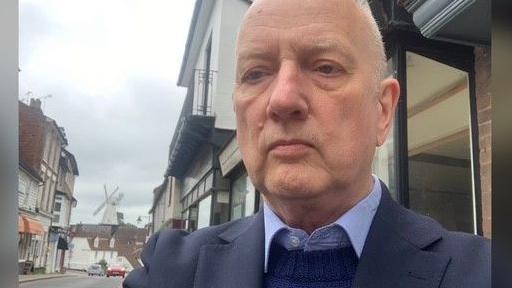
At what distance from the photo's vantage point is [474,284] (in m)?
0.90

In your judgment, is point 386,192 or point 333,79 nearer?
point 333,79

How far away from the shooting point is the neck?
3.23 ft

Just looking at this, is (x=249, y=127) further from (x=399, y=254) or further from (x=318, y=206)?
(x=399, y=254)

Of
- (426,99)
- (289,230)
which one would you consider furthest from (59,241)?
(289,230)

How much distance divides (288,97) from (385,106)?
356 mm

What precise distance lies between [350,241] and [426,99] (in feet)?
7.95

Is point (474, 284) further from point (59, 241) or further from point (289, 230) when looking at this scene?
point (59, 241)

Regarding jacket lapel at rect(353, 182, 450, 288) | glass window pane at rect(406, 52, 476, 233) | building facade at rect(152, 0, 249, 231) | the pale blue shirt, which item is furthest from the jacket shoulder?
building facade at rect(152, 0, 249, 231)

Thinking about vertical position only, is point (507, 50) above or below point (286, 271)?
above

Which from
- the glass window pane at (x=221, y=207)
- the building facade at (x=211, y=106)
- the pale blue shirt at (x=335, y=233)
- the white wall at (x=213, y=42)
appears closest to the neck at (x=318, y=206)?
the pale blue shirt at (x=335, y=233)

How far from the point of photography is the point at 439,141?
3.20 metres

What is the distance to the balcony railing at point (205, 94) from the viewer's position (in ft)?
27.4

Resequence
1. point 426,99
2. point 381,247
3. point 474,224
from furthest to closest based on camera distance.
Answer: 1. point 426,99
2. point 474,224
3. point 381,247

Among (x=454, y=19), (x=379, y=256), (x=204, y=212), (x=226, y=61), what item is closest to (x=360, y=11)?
(x=379, y=256)
